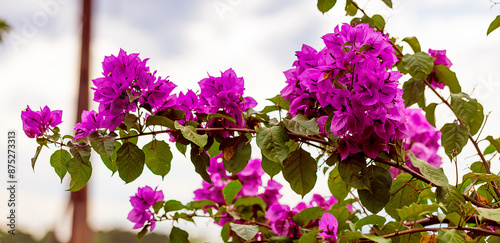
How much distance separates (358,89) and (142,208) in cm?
40

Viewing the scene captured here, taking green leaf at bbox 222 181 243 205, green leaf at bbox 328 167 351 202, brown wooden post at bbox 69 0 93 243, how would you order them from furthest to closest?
1. brown wooden post at bbox 69 0 93 243
2. green leaf at bbox 222 181 243 205
3. green leaf at bbox 328 167 351 202

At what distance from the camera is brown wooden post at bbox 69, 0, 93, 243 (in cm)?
264

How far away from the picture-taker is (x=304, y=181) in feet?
1.78

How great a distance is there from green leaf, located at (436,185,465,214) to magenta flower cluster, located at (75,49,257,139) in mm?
238

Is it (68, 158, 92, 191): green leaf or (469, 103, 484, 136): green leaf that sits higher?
(469, 103, 484, 136): green leaf

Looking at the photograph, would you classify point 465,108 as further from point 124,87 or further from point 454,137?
point 124,87

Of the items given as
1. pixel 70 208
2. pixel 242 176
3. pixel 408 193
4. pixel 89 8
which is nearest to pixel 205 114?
pixel 408 193

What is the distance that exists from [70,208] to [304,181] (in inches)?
95.9

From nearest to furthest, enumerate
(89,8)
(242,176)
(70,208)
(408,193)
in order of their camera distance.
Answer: (408,193) < (242,176) < (70,208) < (89,8)

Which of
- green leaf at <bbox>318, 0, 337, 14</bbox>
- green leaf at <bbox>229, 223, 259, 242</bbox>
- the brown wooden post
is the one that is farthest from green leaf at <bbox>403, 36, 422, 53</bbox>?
the brown wooden post

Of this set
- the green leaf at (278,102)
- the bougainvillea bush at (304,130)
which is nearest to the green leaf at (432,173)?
the bougainvillea bush at (304,130)

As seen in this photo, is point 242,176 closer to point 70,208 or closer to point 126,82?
point 126,82

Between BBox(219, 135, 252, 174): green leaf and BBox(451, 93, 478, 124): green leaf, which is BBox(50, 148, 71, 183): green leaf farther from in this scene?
BBox(451, 93, 478, 124): green leaf

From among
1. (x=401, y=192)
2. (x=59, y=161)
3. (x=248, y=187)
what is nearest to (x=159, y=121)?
(x=59, y=161)
